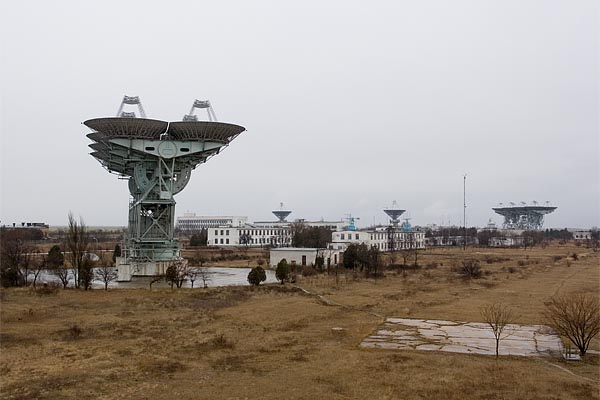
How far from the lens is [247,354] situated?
15.0m

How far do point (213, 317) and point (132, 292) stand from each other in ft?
33.7

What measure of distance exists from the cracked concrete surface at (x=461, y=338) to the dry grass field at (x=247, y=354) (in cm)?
72

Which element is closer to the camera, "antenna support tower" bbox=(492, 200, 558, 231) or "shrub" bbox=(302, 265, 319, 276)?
"shrub" bbox=(302, 265, 319, 276)

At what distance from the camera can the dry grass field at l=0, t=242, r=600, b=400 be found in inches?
463

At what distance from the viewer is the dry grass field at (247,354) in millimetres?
11758

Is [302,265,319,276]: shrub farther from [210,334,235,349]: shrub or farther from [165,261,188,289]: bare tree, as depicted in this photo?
[210,334,235,349]: shrub

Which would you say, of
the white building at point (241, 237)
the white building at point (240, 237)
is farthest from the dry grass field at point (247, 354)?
the white building at point (240, 237)

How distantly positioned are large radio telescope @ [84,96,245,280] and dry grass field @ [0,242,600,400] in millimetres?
15176

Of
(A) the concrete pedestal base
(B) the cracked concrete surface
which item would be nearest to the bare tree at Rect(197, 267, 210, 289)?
(A) the concrete pedestal base

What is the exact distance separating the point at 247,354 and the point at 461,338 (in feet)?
23.6

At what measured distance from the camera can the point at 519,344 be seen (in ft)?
54.7

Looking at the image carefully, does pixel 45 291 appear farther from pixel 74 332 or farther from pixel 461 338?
pixel 461 338

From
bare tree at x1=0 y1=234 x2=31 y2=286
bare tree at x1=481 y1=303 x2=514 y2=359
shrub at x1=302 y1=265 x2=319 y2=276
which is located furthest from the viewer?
shrub at x1=302 y1=265 x2=319 y2=276

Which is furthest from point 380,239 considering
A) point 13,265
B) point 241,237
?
point 13,265
